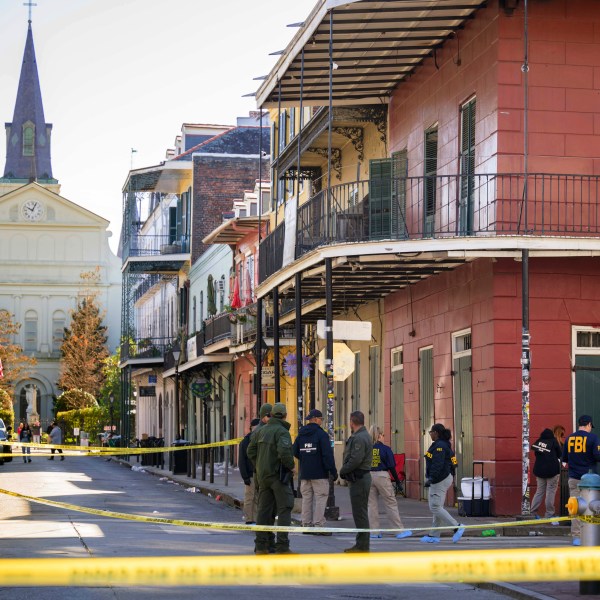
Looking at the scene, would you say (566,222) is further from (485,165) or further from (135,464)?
(135,464)

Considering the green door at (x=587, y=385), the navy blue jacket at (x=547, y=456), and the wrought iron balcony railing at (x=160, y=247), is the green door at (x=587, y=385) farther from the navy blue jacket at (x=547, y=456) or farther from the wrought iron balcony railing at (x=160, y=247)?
the wrought iron balcony railing at (x=160, y=247)

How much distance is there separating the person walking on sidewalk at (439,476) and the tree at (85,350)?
243 feet

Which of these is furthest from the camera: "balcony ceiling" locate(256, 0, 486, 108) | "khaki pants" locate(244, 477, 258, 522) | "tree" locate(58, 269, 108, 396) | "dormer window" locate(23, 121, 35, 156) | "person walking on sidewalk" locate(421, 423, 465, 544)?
"dormer window" locate(23, 121, 35, 156)

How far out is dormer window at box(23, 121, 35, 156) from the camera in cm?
11256

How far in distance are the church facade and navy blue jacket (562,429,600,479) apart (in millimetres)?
85963

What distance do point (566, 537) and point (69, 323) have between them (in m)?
88.4

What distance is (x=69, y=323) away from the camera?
102 m

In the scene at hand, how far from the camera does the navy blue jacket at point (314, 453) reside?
15609mm

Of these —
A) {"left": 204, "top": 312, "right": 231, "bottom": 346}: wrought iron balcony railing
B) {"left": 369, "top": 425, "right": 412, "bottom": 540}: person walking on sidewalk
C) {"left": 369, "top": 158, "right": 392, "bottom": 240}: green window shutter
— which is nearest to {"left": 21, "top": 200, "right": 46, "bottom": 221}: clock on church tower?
{"left": 204, "top": 312, "right": 231, "bottom": 346}: wrought iron balcony railing

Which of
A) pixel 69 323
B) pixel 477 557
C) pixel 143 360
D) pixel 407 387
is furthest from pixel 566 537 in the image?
pixel 69 323

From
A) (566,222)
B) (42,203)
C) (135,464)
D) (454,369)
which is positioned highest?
(42,203)

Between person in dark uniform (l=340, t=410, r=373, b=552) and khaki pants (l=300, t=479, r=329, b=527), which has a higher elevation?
person in dark uniform (l=340, t=410, r=373, b=552)

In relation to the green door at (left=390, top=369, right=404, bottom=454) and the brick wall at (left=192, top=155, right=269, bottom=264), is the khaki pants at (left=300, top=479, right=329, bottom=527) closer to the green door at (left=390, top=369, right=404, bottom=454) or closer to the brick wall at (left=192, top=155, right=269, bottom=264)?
the green door at (left=390, top=369, right=404, bottom=454)

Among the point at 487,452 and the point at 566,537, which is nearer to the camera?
the point at 566,537
